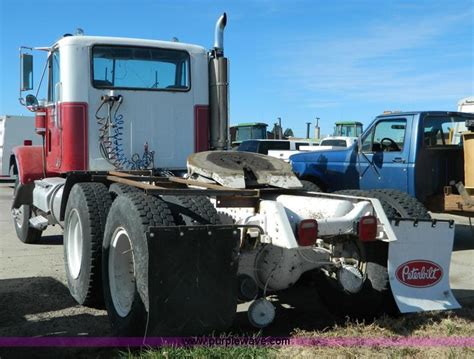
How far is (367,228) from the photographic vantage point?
4.09 metres

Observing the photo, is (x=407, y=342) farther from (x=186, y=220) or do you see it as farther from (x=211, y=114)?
(x=211, y=114)

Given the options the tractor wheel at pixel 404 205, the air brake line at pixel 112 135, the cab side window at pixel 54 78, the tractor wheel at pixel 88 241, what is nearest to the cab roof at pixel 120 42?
the cab side window at pixel 54 78

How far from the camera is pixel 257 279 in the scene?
420cm

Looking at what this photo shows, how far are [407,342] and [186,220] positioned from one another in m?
1.90

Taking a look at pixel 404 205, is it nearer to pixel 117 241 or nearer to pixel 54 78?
pixel 117 241

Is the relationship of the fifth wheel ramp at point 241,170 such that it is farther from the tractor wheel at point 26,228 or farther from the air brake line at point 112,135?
the tractor wheel at point 26,228

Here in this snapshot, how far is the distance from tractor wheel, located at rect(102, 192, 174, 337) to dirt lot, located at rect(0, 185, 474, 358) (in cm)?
31

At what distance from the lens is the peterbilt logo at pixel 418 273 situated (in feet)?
14.5

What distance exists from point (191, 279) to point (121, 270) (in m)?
1.05

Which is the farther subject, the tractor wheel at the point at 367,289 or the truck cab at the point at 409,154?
the truck cab at the point at 409,154

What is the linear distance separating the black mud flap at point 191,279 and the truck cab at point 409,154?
17.4 feet

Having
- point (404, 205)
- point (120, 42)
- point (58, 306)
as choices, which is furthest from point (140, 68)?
point (404, 205)

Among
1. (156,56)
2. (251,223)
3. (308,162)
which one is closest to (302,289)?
(251,223)

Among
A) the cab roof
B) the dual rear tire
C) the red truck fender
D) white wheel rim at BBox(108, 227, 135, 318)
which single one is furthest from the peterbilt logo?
the red truck fender
